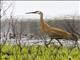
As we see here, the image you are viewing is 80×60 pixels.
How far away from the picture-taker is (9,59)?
17.4 feet

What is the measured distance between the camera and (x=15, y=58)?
5.31m

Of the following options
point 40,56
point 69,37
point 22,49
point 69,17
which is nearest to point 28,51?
point 22,49

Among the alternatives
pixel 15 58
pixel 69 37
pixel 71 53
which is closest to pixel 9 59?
pixel 15 58

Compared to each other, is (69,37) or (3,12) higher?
(3,12)

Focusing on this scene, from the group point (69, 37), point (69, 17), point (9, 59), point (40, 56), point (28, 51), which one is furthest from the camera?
point (69, 17)

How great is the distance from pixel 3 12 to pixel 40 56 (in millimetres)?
1842

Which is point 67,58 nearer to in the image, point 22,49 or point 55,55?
point 55,55

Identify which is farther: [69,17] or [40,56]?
[69,17]

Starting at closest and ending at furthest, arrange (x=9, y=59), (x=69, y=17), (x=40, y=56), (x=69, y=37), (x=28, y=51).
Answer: (x=9, y=59) < (x=40, y=56) < (x=28, y=51) < (x=69, y=37) < (x=69, y=17)

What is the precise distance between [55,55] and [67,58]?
0.21 meters

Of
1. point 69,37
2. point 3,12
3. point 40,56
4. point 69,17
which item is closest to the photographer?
point 40,56

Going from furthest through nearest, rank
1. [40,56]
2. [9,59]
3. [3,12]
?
[3,12], [40,56], [9,59]

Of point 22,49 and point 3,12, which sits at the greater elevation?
point 3,12

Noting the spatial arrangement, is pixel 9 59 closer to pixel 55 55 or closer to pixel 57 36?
pixel 55 55
